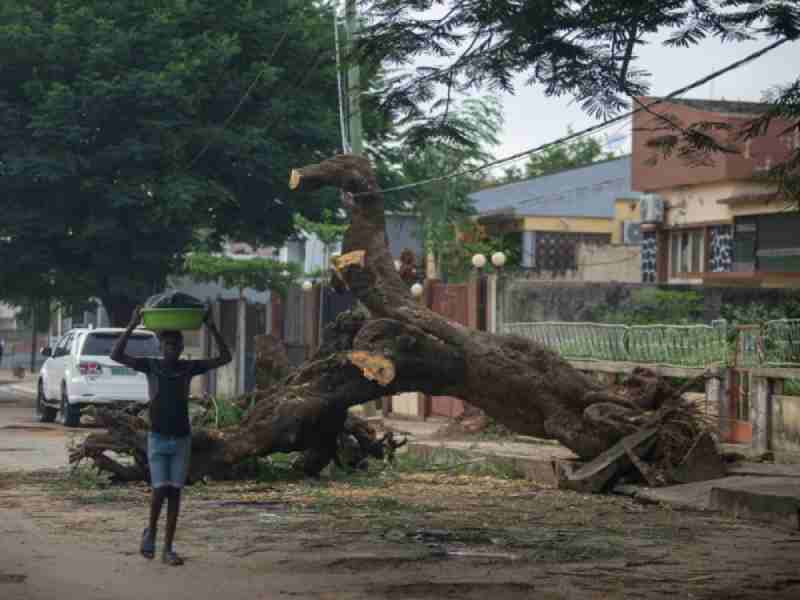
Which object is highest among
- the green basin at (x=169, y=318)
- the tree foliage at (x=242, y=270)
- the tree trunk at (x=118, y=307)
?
the tree foliage at (x=242, y=270)

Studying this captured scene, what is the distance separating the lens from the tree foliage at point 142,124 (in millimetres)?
30766

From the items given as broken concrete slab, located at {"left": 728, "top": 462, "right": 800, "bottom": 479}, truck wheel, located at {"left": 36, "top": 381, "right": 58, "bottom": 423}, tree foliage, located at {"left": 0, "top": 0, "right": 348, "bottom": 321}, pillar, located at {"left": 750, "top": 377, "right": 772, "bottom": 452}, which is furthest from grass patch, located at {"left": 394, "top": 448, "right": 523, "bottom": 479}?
Answer: tree foliage, located at {"left": 0, "top": 0, "right": 348, "bottom": 321}

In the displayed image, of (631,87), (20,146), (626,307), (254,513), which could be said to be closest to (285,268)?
(20,146)

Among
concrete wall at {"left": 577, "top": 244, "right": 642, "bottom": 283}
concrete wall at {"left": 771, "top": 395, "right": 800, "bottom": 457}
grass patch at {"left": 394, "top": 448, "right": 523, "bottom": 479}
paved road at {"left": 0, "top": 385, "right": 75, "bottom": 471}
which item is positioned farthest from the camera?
concrete wall at {"left": 577, "top": 244, "right": 642, "bottom": 283}

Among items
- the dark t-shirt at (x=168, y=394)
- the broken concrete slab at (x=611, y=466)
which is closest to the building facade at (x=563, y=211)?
the broken concrete slab at (x=611, y=466)

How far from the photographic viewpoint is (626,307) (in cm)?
2855

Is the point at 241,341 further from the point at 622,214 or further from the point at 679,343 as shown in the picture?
the point at 679,343

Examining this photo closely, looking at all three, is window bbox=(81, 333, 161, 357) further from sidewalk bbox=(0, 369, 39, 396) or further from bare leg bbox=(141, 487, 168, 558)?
sidewalk bbox=(0, 369, 39, 396)

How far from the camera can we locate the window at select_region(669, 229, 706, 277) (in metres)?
36.7

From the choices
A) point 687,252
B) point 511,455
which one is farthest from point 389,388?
point 687,252

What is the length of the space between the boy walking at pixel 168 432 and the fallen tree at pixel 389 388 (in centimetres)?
420

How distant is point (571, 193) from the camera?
A: 5106 cm

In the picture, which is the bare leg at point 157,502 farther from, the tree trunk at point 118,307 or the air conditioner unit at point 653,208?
the air conditioner unit at point 653,208

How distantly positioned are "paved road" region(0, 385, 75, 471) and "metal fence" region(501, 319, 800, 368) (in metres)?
6.44
